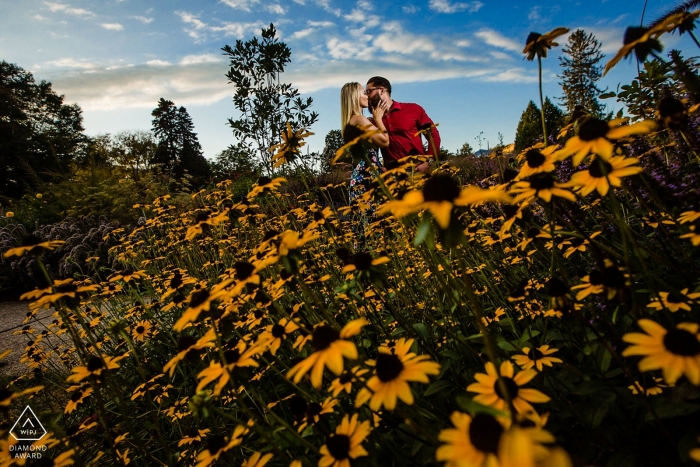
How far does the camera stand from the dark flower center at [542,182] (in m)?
1.09

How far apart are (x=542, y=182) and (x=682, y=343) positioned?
0.54 metres

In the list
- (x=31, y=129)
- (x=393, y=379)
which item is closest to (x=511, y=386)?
(x=393, y=379)

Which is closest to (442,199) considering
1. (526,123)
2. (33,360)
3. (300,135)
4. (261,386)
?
(300,135)

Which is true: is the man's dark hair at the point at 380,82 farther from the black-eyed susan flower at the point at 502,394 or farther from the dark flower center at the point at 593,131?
the black-eyed susan flower at the point at 502,394

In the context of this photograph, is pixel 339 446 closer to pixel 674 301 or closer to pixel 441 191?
pixel 441 191

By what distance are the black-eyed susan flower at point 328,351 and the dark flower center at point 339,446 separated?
21 cm

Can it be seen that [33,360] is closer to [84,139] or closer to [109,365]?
[109,365]

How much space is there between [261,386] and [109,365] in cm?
100

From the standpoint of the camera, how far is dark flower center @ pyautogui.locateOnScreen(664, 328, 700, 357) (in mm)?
726

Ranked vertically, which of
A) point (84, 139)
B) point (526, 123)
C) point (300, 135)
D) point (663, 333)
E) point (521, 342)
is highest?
point (84, 139)

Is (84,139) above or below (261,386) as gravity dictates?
above

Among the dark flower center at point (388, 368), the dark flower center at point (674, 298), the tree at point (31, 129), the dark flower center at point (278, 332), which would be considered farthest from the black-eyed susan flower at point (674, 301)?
the tree at point (31, 129)

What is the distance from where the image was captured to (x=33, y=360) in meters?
2.88

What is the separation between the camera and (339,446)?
3.12 feet
